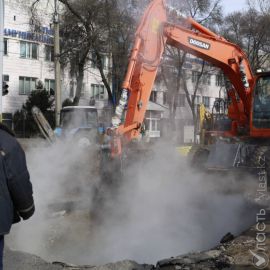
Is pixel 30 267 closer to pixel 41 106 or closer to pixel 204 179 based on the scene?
pixel 204 179

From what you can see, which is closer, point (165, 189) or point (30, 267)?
point (30, 267)

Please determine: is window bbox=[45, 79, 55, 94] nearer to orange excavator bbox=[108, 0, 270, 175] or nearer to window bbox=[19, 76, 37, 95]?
window bbox=[19, 76, 37, 95]

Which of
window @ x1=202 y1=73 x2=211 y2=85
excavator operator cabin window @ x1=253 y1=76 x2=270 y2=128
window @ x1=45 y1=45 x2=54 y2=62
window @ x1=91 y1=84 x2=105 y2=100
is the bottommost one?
excavator operator cabin window @ x1=253 y1=76 x2=270 y2=128

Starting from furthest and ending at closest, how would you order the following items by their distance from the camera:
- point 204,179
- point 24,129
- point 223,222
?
point 24,129, point 204,179, point 223,222

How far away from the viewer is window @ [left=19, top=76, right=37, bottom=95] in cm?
3466

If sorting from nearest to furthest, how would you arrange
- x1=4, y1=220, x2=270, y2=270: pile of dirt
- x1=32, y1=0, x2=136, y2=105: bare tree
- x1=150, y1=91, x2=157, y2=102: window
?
x1=4, y1=220, x2=270, y2=270: pile of dirt < x1=32, y1=0, x2=136, y2=105: bare tree < x1=150, y1=91, x2=157, y2=102: window

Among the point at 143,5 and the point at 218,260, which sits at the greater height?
the point at 143,5

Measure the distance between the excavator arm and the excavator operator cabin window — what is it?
431 millimetres

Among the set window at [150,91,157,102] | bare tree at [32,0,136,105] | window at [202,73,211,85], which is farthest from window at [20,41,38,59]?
window at [202,73,211,85]

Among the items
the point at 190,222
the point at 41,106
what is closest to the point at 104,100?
the point at 41,106

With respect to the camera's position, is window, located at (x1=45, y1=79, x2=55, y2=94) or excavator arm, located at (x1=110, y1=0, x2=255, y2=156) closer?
excavator arm, located at (x1=110, y1=0, x2=255, y2=156)

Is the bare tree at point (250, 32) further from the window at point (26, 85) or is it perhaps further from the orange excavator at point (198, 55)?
the orange excavator at point (198, 55)

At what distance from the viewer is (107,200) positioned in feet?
27.1

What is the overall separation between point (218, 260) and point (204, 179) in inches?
126
